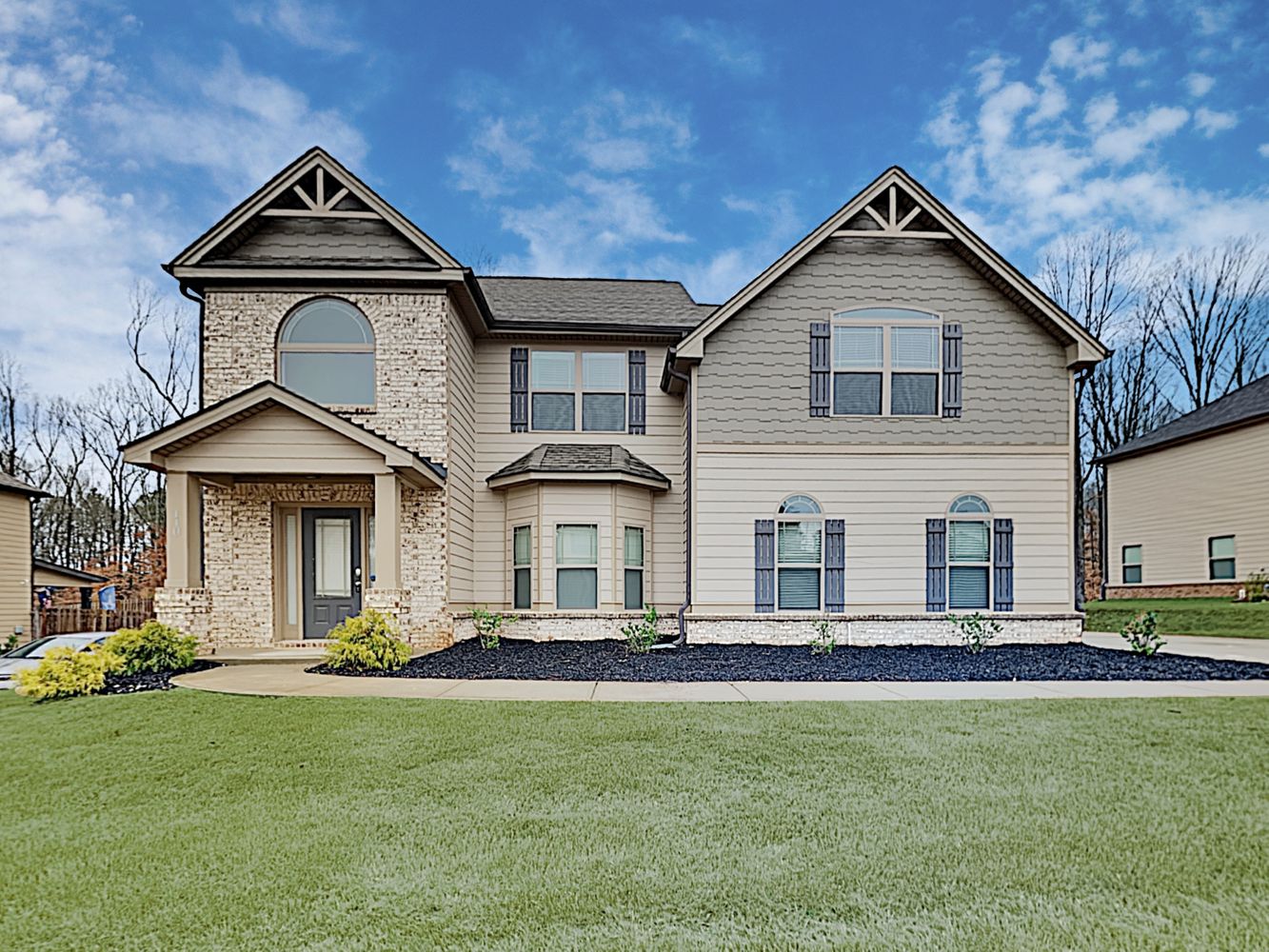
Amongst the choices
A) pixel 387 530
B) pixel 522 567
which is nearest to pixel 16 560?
pixel 522 567

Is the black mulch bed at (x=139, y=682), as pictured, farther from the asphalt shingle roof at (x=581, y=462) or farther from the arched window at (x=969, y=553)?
the arched window at (x=969, y=553)

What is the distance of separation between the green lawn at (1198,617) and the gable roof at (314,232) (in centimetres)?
1524

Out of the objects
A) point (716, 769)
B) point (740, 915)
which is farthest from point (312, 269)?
point (740, 915)

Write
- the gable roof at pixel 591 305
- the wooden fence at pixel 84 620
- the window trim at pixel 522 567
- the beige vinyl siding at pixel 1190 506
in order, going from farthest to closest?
the wooden fence at pixel 84 620 < the beige vinyl siding at pixel 1190 506 < the gable roof at pixel 591 305 < the window trim at pixel 522 567

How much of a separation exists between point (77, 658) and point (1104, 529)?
92.4 ft

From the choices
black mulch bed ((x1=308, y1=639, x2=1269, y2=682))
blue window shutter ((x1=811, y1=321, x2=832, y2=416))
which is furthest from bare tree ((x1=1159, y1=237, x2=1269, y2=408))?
blue window shutter ((x1=811, y1=321, x2=832, y2=416))

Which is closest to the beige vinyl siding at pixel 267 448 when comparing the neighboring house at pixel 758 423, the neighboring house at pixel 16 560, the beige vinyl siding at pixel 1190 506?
the neighboring house at pixel 758 423

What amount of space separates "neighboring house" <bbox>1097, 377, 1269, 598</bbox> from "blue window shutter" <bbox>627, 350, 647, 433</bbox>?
1525 centimetres

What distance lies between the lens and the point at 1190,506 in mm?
21938

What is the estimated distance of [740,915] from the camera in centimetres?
327

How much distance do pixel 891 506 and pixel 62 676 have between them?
451 inches

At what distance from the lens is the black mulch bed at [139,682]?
886 cm

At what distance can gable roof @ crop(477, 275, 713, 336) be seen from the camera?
14727 millimetres

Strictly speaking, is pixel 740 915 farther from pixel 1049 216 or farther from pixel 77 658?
pixel 1049 216
